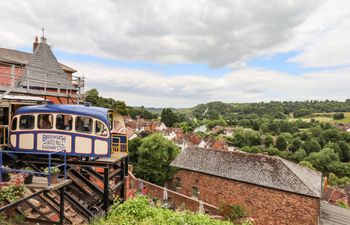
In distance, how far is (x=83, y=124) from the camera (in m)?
9.27

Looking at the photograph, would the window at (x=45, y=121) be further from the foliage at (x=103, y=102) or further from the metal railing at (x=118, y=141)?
the foliage at (x=103, y=102)

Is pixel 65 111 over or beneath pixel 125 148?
over

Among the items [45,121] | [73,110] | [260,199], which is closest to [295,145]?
[260,199]

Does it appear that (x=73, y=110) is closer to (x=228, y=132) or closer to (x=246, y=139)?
(x=246, y=139)

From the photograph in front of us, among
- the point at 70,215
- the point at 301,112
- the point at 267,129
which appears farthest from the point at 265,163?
the point at 301,112

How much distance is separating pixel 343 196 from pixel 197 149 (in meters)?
22.6

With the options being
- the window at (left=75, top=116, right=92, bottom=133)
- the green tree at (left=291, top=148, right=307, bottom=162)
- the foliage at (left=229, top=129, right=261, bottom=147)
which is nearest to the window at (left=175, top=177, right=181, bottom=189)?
the window at (left=75, top=116, right=92, bottom=133)

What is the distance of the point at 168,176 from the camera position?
1051 inches

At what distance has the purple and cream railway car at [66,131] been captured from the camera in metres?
9.17

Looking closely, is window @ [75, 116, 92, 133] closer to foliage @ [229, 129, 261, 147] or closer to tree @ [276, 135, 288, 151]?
tree @ [276, 135, 288, 151]

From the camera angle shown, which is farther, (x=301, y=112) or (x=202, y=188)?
(x=301, y=112)

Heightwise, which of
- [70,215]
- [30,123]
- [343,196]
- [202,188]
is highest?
[30,123]

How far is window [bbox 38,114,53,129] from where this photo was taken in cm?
944

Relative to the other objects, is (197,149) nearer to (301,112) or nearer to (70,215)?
(70,215)
